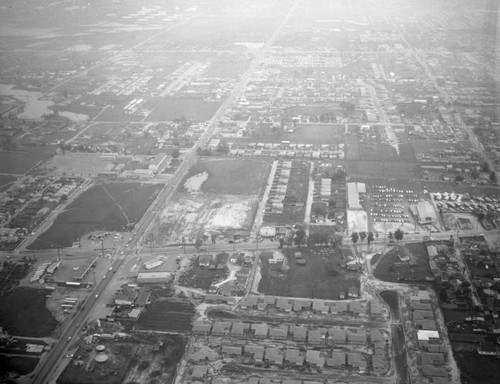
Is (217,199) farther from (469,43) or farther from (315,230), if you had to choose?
(469,43)

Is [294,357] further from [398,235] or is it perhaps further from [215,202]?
[215,202]

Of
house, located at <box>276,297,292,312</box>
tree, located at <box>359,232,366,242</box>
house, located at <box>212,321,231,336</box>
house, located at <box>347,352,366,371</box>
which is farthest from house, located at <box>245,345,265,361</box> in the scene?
tree, located at <box>359,232,366,242</box>

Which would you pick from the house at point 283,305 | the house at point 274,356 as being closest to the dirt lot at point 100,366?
the house at point 274,356

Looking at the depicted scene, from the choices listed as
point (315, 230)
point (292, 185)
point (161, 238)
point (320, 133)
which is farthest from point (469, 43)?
point (161, 238)

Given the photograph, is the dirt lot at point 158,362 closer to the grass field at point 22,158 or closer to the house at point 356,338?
the house at point 356,338

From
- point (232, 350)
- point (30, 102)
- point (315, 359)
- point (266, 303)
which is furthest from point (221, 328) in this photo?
point (30, 102)
